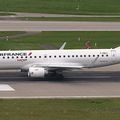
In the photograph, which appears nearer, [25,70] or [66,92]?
[66,92]

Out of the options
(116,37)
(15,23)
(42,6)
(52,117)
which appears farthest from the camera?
(42,6)

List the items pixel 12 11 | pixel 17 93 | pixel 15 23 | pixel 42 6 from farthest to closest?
pixel 42 6 → pixel 12 11 → pixel 15 23 → pixel 17 93

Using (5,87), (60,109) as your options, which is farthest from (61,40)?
(60,109)

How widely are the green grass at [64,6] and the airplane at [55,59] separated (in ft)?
208

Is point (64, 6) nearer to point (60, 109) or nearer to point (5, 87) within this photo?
point (5, 87)

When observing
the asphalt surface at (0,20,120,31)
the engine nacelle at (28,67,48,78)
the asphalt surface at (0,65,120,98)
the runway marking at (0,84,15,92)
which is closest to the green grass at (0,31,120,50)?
the asphalt surface at (0,20,120,31)

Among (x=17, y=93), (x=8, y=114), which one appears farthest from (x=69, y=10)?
(x=8, y=114)

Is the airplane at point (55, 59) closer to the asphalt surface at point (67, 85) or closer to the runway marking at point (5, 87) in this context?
the asphalt surface at point (67, 85)

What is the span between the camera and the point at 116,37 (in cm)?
7606

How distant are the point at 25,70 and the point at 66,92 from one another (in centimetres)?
766

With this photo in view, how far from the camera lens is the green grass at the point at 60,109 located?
1250 inches

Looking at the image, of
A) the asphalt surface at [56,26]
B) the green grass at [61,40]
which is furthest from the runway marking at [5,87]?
the asphalt surface at [56,26]

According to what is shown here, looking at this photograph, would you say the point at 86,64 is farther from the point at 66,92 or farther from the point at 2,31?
the point at 2,31

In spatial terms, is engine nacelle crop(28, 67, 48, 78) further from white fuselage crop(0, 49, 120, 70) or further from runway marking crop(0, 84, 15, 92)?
runway marking crop(0, 84, 15, 92)
